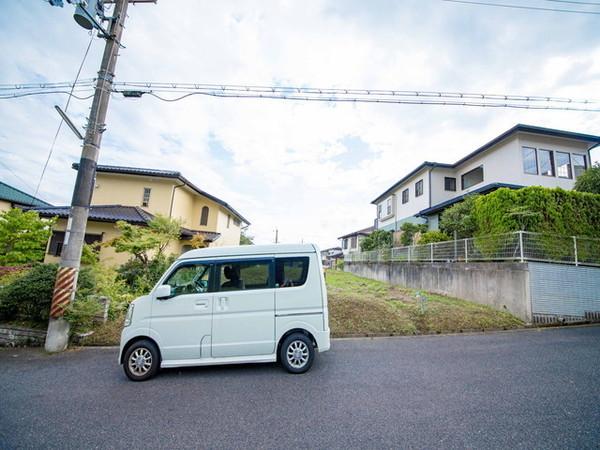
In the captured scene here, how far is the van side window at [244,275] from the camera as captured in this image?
4207 mm

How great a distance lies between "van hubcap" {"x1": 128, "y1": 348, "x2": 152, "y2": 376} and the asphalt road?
0.22m

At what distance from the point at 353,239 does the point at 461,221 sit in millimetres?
26183

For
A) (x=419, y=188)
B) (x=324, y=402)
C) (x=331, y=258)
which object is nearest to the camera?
(x=324, y=402)

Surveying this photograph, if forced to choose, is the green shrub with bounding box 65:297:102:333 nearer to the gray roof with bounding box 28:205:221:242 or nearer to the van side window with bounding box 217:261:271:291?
the van side window with bounding box 217:261:271:291

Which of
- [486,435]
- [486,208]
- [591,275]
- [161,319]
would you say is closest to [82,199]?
[161,319]

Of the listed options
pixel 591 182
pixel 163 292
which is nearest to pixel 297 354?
pixel 163 292

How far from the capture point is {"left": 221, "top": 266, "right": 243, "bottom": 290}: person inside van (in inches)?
165

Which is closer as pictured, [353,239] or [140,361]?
[140,361]

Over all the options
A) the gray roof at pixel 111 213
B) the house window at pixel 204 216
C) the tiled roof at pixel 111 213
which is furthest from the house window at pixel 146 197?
the house window at pixel 204 216

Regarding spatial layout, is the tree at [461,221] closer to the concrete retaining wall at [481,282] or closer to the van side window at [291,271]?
the concrete retaining wall at [481,282]

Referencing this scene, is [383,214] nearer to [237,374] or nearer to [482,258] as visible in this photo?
[482,258]

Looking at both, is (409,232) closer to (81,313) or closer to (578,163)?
(578,163)

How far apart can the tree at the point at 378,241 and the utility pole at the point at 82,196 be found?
17.3 metres

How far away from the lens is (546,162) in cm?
1366
